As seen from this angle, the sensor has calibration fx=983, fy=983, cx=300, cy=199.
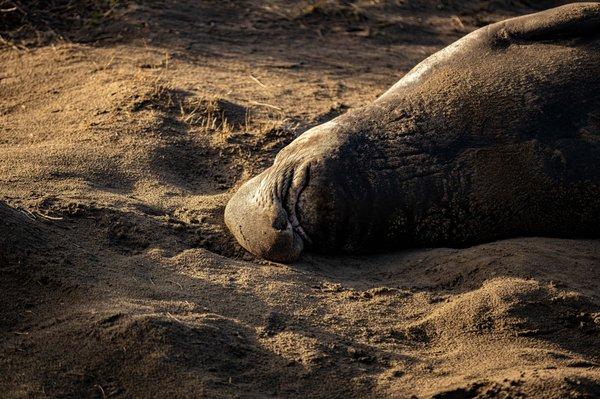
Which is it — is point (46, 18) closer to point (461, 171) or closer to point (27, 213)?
point (27, 213)

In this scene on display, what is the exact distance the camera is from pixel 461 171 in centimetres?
505

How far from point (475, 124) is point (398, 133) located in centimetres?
41

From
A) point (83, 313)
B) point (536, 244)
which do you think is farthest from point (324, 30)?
point (83, 313)

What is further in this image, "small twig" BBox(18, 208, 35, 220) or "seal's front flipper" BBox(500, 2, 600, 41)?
"seal's front flipper" BBox(500, 2, 600, 41)

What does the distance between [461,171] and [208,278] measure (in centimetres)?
143

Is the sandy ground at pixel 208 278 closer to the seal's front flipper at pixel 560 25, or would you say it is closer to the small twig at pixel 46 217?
the small twig at pixel 46 217

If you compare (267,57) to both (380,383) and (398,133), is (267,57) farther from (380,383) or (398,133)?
(380,383)

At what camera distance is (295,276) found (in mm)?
4750

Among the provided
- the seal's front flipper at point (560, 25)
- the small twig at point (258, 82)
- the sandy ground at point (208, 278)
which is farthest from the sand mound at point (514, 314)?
the small twig at point (258, 82)

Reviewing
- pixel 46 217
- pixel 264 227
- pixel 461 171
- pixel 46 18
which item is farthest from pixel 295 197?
pixel 46 18

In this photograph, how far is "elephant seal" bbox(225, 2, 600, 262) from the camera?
16.4ft

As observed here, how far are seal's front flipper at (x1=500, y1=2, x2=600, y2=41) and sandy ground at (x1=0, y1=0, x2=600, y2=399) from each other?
114cm

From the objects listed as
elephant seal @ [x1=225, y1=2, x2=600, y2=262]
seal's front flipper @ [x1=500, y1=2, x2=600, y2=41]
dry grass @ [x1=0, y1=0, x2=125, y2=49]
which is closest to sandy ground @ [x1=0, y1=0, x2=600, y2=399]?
elephant seal @ [x1=225, y1=2, x2=600, y2=262]

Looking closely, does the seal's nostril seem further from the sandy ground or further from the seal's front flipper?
the seal's front flipper
